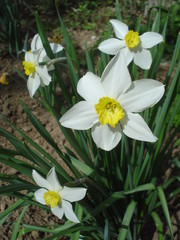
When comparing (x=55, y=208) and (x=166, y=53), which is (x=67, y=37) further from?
(x=166, y=53)

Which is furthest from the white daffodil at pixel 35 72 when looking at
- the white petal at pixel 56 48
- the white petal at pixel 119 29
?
the white petal at pixel 119 29

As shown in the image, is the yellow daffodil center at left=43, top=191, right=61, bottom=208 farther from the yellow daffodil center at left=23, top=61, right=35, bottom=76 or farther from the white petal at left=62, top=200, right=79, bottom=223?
the yellow daffodil center at left=23, top=61, right=35, bottom=76

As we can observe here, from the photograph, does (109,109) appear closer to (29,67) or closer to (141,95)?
(141,95)

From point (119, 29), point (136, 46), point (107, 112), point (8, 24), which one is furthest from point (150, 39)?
point (8, 24)

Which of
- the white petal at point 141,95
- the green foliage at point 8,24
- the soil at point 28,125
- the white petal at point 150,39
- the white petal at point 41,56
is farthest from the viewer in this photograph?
the green foliage at point 8,24

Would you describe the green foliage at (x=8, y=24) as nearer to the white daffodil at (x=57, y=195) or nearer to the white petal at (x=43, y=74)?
the white petal at (x=43, y=74)
